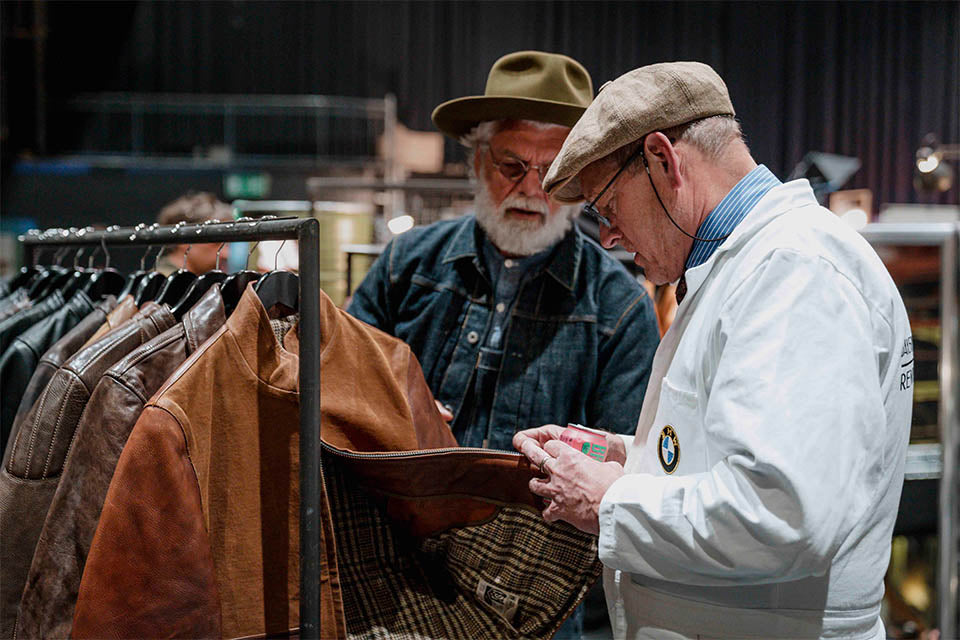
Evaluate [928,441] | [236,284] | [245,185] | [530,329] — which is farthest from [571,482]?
[245,185]

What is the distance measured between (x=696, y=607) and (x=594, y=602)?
6.63 ft

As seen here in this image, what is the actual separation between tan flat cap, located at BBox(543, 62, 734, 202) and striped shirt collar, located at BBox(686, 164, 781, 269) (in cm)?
10

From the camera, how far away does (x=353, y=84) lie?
1290cm

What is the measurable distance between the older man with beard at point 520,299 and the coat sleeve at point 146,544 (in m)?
0.73

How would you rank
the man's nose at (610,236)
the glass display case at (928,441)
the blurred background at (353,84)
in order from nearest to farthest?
1. the man's nose at (610,236)
2. the glass display case at (928,441)
3. the blurred background at (353,84)

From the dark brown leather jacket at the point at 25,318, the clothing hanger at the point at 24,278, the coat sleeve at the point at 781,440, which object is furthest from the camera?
the clothing hanger at the point at 24,278

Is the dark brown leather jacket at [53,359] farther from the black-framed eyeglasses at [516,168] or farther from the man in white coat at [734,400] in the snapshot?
the black-framed eyeglasses at [516,168]

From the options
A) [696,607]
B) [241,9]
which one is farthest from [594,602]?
[241,9]

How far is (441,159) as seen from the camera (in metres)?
11.4

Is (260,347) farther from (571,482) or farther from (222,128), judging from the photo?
(222,128)

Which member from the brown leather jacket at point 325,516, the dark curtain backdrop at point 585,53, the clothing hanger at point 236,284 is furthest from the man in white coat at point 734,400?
the dark curtain backdrop at point 585,53

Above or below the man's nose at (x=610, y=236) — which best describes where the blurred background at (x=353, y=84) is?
above

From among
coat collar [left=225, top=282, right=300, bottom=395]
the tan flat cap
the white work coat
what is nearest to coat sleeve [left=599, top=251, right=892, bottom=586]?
the white work coat

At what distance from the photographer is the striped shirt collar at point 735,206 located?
3.49ft
